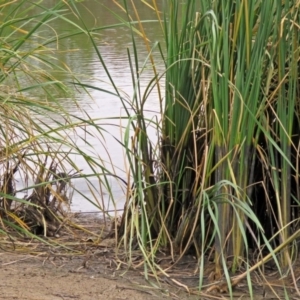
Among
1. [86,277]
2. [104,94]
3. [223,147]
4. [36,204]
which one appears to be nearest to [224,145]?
[223,147]

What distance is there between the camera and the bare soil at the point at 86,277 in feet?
6.21

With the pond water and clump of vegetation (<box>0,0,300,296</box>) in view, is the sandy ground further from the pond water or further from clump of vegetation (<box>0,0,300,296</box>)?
the pond water

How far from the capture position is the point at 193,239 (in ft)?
6.75

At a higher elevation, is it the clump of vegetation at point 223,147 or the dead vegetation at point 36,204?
the clump of vegetation at point 223,147

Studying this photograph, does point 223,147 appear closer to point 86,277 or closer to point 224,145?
point 224,145

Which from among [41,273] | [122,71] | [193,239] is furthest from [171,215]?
[122,71]

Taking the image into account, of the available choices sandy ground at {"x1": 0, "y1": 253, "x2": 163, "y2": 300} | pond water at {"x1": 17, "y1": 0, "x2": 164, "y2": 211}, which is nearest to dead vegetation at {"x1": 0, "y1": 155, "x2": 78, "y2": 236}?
pond water at {"x1": 17, "y1": 0, "x2": 164, "y2": 211}

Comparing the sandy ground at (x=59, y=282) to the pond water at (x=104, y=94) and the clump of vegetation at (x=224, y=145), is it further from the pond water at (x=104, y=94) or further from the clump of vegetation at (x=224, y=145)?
the pond water at (x=104, y=94)

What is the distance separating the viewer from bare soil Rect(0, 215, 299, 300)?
1.89 m

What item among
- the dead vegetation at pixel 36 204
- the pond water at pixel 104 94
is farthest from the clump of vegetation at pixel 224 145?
the dead vegetation at pixel 36 204

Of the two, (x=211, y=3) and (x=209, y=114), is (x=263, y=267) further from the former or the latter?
(x=211, y=3)

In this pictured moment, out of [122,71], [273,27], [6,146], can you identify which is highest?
[273,27]

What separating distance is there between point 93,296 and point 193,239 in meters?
0.33

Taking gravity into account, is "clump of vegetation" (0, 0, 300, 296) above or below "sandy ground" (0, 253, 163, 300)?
above
